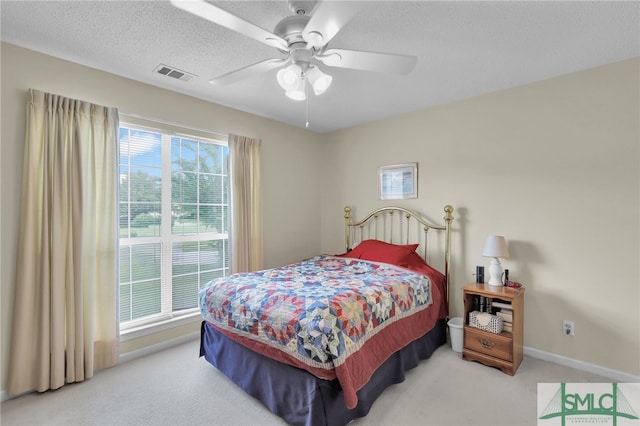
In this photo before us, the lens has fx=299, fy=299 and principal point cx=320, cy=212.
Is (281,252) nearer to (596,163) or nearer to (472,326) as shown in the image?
(472,326)

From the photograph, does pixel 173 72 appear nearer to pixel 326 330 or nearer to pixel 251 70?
pixel 251 70

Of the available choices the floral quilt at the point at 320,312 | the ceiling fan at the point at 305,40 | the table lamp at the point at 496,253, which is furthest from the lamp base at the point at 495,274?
the ceiling fan at the point at 305,40

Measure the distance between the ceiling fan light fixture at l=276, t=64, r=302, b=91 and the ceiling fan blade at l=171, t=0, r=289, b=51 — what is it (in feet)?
0.47

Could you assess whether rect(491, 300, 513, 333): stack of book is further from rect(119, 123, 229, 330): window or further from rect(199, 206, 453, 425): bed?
rect(119, 123, 229, 330): window

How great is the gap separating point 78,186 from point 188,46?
1440 millimetres

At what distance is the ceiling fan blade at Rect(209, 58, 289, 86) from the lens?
186 cm

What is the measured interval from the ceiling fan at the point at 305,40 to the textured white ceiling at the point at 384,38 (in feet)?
0.78

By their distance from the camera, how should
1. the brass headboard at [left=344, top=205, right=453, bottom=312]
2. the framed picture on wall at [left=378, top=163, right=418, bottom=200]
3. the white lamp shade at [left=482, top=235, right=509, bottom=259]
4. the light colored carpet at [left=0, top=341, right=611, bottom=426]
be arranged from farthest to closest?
the framed picture on wall at [left=378, top=163, right=418, bottom=200]
the brass headboard at [left=344, top=205, right=453, bottom=312]
the white lamp shade at [left=482, top=235, right=509, bottom=259]
the light colored carpet at [left=0, top=341, right=611, bottom=426]

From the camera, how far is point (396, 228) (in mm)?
3842

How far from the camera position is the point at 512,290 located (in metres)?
2.65

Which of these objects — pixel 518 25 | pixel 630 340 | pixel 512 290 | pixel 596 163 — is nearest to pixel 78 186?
pixel 518 25

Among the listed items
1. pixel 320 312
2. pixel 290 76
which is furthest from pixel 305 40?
pixel 320 312

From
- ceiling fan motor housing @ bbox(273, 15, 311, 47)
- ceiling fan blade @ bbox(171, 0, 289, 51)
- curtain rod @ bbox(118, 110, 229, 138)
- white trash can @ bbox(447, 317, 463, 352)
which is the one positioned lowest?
white trash can @ bbox(447, 317, 463, 352)

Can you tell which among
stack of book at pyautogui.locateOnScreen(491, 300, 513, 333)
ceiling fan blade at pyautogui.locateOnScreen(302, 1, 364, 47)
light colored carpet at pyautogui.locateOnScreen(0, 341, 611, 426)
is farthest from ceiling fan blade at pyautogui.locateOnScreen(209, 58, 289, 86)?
stack of book at pyautogui.locateOnScreen(491, 300, 513, 333)
